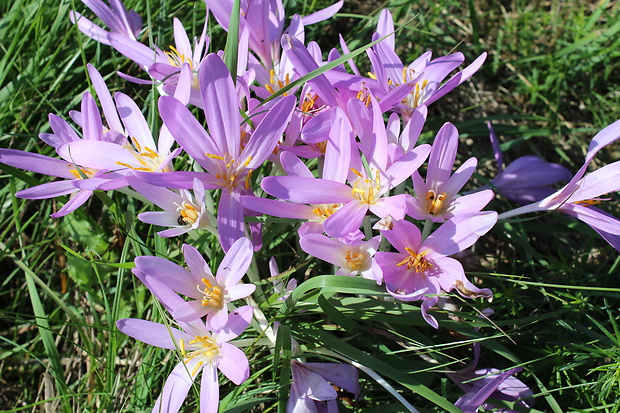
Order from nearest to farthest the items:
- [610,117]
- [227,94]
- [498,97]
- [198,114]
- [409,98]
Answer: [227,94]
[409,98]
[198,114]
[610,117]
[498,97]

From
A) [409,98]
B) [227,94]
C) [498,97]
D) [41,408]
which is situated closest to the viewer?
[227,94]

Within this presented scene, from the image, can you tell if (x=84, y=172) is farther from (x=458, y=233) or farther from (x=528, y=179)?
(x=528, y=179)

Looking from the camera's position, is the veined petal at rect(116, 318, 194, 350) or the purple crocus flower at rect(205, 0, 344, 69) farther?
the purple crocus flower at rect(205, 0, 344, 69)

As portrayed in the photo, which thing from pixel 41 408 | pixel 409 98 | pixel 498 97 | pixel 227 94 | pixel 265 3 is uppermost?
pixel 265 3

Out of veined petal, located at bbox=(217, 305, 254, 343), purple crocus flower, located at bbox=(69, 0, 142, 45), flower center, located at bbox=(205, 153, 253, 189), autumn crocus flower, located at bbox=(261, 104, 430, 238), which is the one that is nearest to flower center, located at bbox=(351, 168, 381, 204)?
autumn crocus flower, located at bbox=(261, 104, 430, 238)

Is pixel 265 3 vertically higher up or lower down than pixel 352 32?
higher up

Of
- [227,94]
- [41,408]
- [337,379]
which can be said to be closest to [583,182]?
[337,379]

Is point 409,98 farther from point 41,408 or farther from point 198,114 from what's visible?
point 41,408

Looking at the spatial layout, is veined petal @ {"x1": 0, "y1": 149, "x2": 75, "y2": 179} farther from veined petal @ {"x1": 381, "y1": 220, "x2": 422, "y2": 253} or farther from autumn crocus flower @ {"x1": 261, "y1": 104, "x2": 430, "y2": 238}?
veined petal @ {"x1": 381, "y1": 220, "x2": 422, "y2": 253}
